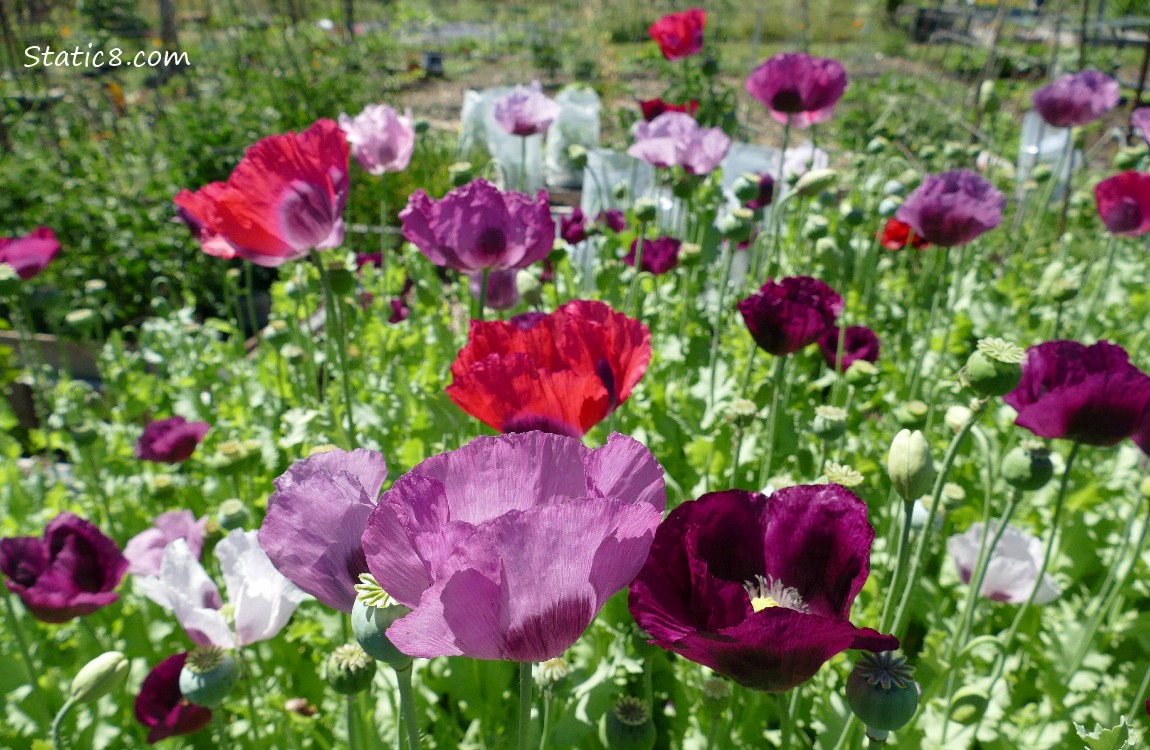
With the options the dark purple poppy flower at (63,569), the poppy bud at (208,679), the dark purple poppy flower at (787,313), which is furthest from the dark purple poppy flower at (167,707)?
the dark purple poppy flower at (787,313)

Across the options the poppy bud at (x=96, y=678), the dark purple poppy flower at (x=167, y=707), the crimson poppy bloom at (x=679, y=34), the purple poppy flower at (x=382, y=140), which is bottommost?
the dark purple poppy flower at (x=167, y=707)

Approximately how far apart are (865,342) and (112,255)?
3.36 m

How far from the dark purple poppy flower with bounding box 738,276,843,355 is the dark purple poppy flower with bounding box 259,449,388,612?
75 centimetres

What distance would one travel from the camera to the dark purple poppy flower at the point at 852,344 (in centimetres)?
168

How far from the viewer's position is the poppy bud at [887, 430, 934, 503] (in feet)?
2.32

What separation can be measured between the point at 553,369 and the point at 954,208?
3.76ft

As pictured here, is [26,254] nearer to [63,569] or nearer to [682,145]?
[63,569]

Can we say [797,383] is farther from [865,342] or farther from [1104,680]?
[1104,680]

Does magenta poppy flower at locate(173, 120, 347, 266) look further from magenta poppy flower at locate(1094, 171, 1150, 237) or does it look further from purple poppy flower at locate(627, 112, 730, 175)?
magenta poppy flower at locate(1094, 171, 1150, 237)

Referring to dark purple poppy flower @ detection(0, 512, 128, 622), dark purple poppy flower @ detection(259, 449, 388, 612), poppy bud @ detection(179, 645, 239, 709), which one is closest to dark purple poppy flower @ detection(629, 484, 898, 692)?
dark purple poppy flower @ detection(259, 449, 388, 612)

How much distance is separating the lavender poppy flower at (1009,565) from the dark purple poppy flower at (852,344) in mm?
403

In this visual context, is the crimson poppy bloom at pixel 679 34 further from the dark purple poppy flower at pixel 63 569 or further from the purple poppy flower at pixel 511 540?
the purple poppy flower at pixel 511 540

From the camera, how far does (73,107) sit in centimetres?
511

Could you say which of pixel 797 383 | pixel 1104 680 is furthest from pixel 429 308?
pixel 1104 680
